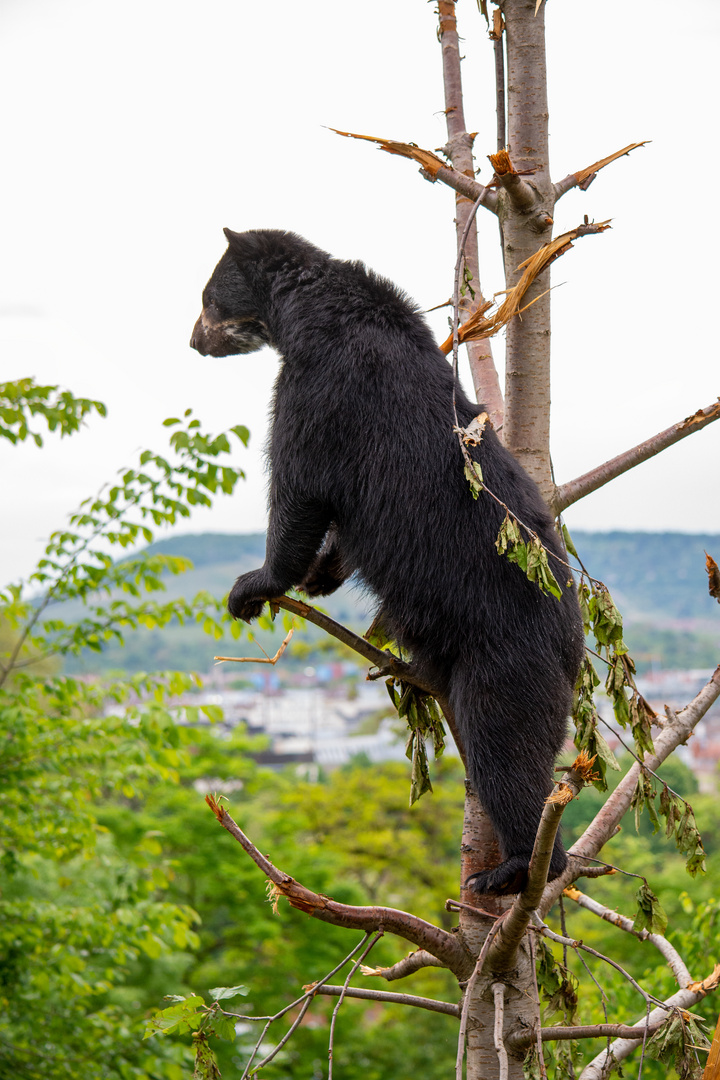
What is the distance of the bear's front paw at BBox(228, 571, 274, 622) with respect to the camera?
2.69m

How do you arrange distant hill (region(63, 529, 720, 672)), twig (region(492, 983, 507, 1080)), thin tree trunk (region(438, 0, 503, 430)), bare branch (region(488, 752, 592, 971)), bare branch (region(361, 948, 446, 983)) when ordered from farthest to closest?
distant hill (region(63, 529, 720, 672)), thin tree trunk (region(438, 0, 503, 430)), bare branch (region(361, 948, 446, 983)), twig (region(492, 983, 507, 1080)), bare branch (region(488, 752, 592, 971))

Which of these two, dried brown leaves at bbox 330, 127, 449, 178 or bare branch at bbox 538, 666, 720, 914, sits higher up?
dried brown leaves at bbox 330, 127, 449, 178

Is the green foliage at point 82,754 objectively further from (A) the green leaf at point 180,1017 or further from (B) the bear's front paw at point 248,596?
(A) the green leaf at point 180,1017

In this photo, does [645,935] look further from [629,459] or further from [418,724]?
[629,459]

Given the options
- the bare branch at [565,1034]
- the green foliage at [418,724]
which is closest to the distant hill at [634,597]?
the green foliage at [418,724]

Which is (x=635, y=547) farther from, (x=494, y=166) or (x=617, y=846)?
(x=494, y=166)

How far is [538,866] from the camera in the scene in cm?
149

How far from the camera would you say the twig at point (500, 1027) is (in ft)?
5.44

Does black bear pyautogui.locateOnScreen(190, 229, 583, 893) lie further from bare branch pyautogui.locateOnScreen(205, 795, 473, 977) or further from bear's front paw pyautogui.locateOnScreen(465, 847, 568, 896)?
bare branch pyautogui.locateOnScreen(205, 795, 473, 977)

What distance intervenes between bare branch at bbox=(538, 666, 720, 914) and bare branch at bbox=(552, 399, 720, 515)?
2.05 feet

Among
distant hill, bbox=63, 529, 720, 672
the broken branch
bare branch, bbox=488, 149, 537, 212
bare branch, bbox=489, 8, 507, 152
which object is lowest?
distant hill, bbox=63, 529, 720, 672

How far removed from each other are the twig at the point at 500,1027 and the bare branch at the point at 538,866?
53 millimetres

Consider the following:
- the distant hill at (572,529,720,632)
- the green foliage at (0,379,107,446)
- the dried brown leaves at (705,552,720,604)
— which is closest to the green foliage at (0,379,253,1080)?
the green foliage at (0,379,107,446)

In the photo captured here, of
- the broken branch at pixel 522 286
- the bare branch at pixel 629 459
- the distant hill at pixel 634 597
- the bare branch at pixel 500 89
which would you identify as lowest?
the distant hill at pixel 634 597
